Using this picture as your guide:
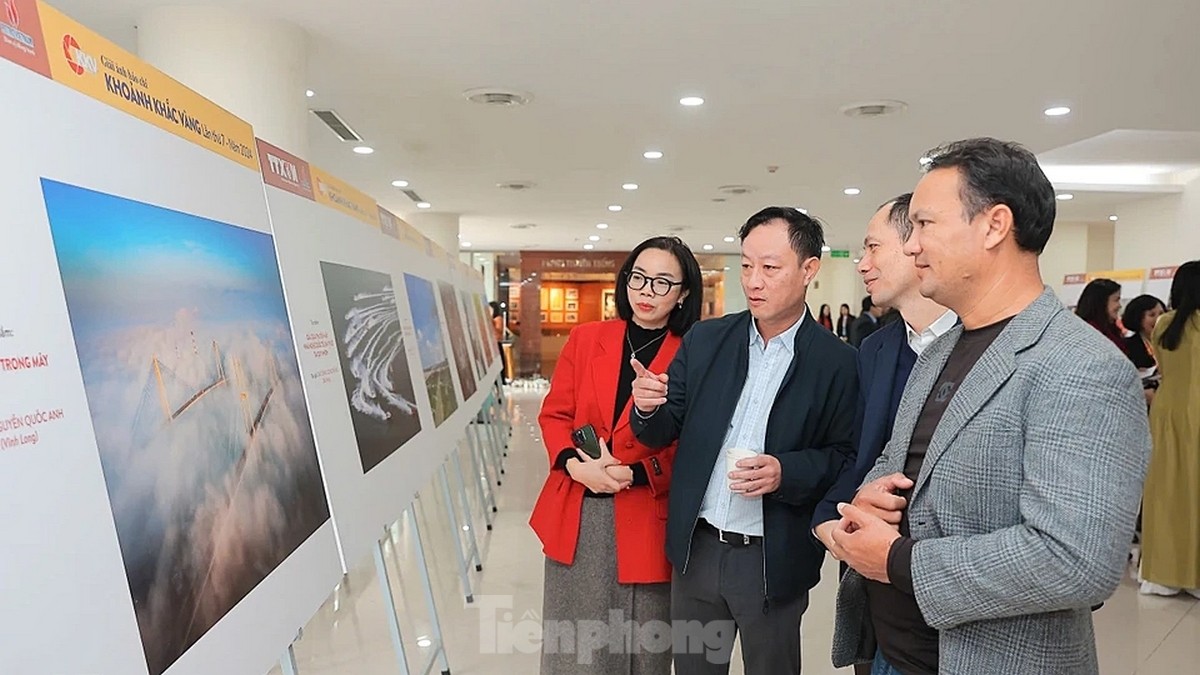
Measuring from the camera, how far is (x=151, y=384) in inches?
44.9

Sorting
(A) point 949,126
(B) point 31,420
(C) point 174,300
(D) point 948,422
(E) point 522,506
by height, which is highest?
(A) point 949,126

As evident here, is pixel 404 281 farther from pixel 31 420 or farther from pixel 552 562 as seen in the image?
pixel 31 420

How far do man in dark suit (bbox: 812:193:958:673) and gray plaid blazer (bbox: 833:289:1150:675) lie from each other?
7.8 inches

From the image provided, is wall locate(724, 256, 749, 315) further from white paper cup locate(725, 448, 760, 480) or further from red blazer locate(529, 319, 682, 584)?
white paper cup locate(725, 448, 760, 480)

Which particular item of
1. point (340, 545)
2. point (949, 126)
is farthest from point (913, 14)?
point (340, 545)

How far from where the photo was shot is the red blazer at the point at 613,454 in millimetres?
2232

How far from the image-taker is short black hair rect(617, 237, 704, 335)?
92.2 inches

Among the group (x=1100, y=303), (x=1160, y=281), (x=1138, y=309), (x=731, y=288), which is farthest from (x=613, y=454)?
(x=731, y=288)

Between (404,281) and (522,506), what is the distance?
11.5ft

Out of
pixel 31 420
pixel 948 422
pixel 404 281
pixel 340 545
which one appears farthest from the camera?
pixel 404 281

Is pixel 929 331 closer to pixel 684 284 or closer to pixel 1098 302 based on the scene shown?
pixel 684 284

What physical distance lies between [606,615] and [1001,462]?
1.37m

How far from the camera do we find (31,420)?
872 mm

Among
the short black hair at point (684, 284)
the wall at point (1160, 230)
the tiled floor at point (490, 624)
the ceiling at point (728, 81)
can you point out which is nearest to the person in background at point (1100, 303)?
the ceiling at point (728, 81)
